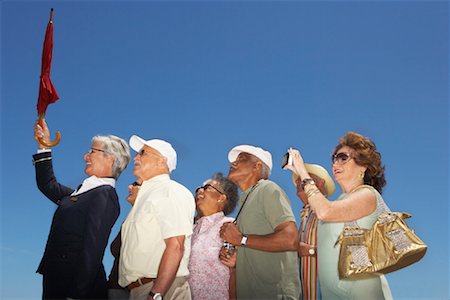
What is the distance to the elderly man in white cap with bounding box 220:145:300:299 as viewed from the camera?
5.33 metres

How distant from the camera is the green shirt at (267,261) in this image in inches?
212

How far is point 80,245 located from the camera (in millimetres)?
5273

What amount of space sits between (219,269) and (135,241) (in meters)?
1.20

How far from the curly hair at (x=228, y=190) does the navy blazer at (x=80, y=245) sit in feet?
4.77

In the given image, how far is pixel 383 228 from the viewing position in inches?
183

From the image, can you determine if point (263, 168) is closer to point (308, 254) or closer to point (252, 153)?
point (252, 153)

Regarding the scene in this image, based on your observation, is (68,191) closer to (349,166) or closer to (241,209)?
(241,209)

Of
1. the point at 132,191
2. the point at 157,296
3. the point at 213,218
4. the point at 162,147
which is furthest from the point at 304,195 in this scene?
the point at 157,296

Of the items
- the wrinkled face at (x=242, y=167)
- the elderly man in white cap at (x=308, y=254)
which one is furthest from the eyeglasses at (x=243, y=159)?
the elderly man in white cap at (x=308, y=254)

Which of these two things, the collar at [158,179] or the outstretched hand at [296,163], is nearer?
the outstretched hand at [296,163]

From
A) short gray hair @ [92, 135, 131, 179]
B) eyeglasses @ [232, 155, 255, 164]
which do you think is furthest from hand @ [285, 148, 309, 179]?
short gray hair @ [92, 135, 131, 179]

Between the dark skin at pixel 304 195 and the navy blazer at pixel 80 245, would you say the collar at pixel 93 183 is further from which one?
the dark skin at pixel 304 195

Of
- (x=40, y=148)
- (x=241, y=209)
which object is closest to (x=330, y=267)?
(x=241, y=209)

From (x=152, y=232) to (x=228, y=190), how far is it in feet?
5.57
